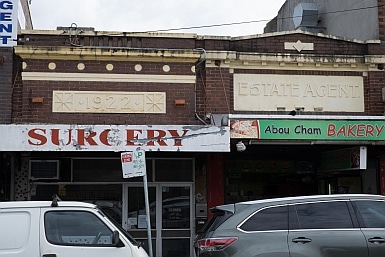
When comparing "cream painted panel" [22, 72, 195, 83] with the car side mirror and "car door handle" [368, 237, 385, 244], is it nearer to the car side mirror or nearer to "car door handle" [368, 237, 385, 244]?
the car side mirror

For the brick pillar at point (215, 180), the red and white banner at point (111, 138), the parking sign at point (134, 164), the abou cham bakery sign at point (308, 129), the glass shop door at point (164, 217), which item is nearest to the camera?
the parking sign at point (134, 164)

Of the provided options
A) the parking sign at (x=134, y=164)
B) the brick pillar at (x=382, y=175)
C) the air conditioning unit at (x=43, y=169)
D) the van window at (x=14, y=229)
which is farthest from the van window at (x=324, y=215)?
the air conditioning unit at (x=43, y=169)

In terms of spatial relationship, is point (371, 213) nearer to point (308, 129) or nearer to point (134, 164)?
point (134, 164)

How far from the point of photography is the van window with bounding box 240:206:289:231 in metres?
8.08

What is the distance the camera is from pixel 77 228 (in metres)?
7.52

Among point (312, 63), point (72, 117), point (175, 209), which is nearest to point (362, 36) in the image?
point (312, 63)

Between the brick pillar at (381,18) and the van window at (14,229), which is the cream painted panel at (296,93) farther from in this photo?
the van window at (14,229)

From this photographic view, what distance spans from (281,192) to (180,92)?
451 cm

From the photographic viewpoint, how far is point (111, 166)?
14.8 m

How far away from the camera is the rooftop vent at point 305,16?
65.8 ft

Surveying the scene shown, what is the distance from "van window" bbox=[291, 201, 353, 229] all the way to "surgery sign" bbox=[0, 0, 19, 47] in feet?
28.2

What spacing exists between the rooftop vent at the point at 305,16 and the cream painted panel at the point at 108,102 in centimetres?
782

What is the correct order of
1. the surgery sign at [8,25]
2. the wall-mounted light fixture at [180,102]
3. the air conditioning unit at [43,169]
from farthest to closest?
the air conditioning unit at [43,169] < the wall-mounted light fixture at [180,102] < the surgery sign at [8,25]

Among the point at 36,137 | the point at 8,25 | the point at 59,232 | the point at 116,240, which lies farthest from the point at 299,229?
the point at 8,25
